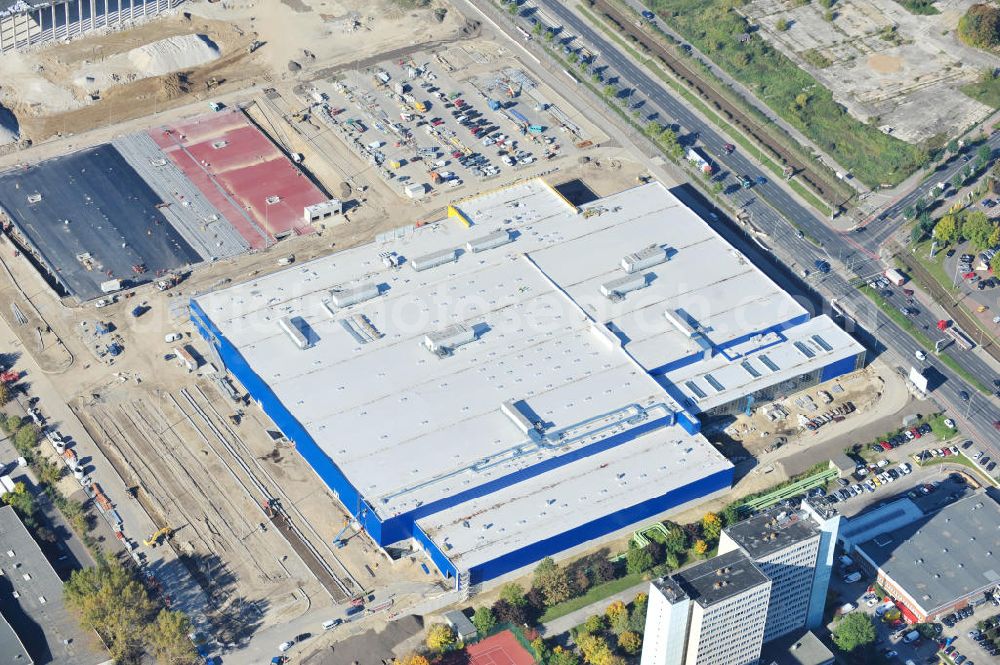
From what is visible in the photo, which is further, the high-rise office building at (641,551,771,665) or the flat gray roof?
the flat gray roof

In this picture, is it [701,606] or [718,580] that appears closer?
[701,606]

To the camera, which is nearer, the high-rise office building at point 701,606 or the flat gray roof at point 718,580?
the high-rise office building at point 701,606
